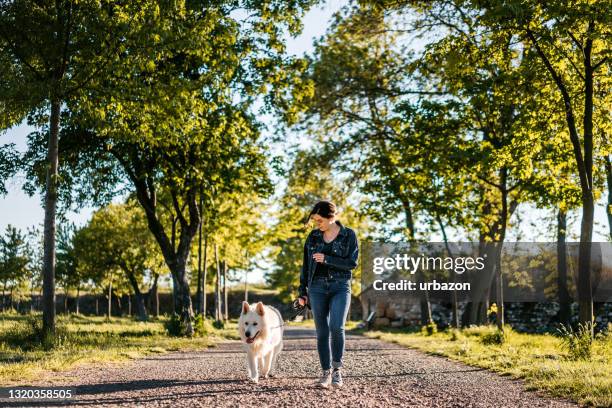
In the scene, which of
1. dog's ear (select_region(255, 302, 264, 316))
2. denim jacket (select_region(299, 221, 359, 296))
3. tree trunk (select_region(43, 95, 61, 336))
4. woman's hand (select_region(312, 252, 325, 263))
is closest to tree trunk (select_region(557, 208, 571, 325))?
tree trunk (select_region(43, 95, 61, 336))

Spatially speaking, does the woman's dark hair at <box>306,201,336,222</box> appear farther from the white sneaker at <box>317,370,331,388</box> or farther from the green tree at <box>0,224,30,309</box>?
the green tree at <box>0,224,30,309</box>

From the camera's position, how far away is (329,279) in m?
7.76

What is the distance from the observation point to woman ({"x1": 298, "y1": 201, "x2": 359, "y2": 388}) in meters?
7.70

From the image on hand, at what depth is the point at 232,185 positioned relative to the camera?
21.1 m

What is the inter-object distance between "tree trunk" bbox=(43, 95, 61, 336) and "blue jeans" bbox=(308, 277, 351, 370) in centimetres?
932

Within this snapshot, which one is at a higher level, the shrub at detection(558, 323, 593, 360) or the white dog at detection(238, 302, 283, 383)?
the white dog at detection(238, 302, 283, 383)

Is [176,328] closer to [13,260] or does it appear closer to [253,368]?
[253,368]

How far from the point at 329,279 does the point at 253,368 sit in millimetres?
1823

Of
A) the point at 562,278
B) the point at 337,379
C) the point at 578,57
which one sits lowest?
the point at 337,379

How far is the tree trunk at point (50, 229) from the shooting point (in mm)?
14914

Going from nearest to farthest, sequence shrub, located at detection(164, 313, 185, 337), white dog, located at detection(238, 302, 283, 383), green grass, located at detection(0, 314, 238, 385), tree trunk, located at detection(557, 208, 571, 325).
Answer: white dog, located at detection(238, 302, 283, 383)
green grass, located at detection(0, 314, 238, 385)
shrub, located at detection(164, 313, 185, 337)
tree trunk, located at detection(557, 208, 571, 325)

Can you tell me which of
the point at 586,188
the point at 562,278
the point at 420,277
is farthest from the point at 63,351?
the point at 562,278

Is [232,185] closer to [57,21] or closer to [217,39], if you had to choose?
[217,39]

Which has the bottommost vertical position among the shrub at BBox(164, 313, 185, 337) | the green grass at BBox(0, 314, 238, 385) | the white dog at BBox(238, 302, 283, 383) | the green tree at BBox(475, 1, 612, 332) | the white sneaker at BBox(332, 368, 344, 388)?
the shrub at BBox(164, 313, 185, 337)
